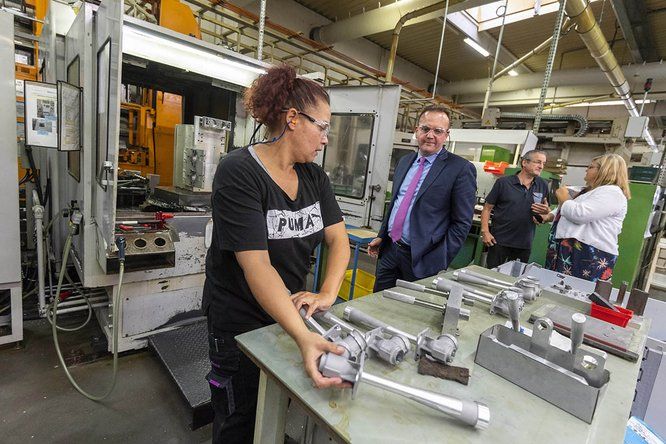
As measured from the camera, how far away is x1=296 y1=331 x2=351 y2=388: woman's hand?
1.85 feet

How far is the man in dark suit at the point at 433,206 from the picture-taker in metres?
1.52

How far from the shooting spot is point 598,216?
1760 millimetres

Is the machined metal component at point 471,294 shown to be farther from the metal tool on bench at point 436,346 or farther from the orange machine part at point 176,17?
the orange machine part at point 176,17

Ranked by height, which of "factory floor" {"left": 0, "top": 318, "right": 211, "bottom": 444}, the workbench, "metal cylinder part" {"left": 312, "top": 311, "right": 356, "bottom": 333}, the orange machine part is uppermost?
the orange machine part

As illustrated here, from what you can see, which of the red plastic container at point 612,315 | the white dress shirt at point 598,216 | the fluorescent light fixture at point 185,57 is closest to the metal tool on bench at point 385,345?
the red plastic container at point 612,315

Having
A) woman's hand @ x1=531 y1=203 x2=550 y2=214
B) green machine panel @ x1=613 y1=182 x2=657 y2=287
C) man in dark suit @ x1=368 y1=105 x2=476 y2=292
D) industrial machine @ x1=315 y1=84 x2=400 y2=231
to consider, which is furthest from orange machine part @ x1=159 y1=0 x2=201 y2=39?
green machine panel @ x1=613 y1=182 x2=657 y2=287

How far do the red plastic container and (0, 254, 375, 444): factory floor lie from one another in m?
1.49

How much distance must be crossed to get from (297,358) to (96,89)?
4.72 feet

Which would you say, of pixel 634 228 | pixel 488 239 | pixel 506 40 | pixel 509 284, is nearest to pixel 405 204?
pixel 509 284

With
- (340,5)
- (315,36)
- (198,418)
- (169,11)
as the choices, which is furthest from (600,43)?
(198,418)

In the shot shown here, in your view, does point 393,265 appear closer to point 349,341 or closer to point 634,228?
point 349,341

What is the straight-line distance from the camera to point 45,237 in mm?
2035

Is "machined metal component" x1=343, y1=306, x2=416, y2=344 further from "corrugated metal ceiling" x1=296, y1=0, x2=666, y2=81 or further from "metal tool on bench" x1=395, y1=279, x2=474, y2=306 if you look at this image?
"corrugated metal ceiling" x1=296, y1=0, x2=666, y2=81

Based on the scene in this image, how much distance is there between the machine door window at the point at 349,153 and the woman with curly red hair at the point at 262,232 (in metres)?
1.66
